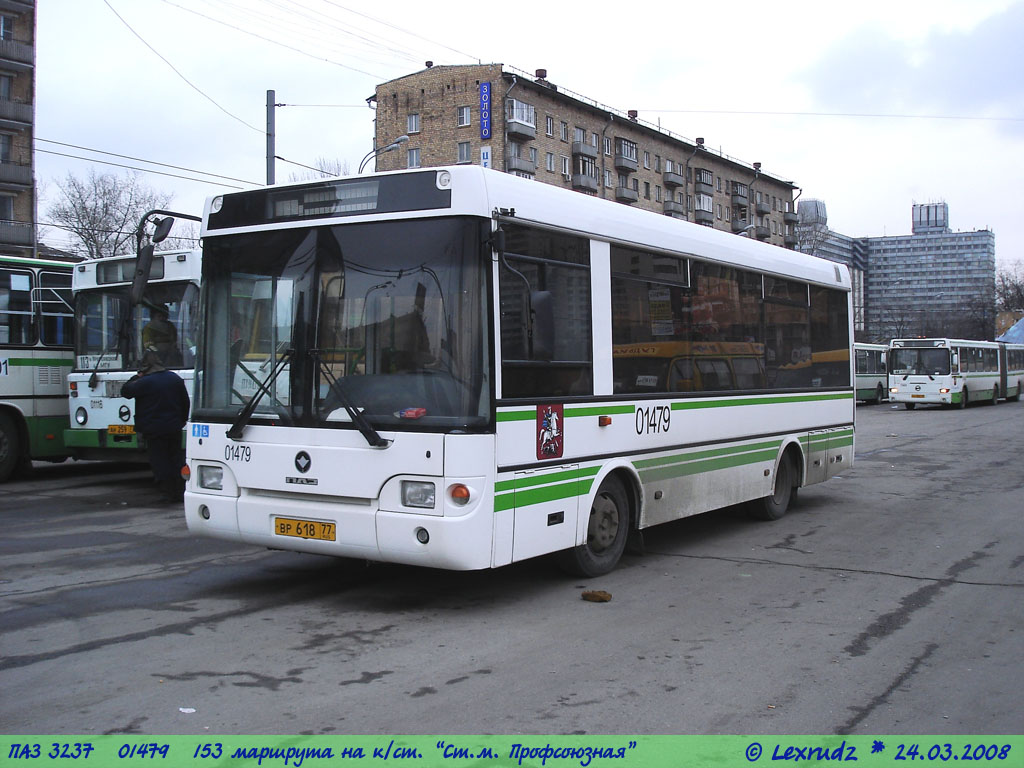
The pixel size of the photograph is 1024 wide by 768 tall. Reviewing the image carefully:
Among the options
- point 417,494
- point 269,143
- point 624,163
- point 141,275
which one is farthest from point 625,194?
point 417,494

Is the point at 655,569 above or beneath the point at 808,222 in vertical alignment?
beneath

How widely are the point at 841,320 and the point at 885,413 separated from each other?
93.0 ft

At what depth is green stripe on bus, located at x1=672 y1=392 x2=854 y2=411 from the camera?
30.5 ft

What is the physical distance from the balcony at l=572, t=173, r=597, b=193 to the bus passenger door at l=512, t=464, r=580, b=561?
62454mm

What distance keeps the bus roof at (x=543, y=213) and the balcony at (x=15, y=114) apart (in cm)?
5684

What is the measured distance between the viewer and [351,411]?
22.3 feet

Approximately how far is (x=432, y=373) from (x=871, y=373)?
4329 cm

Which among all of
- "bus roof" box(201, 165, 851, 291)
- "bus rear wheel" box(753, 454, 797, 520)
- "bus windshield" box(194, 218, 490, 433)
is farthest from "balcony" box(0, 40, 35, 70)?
"bus windshield" box(194, 218, 490, 433)

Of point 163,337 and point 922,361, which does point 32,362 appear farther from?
point 922,361

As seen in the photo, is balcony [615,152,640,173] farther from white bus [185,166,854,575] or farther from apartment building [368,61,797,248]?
white bus [185,166,854,575]

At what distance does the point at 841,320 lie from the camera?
519 inches

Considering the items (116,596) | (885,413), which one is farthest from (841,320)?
(885,413)
